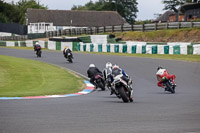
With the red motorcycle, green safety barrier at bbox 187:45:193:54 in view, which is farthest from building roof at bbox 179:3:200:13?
the red motorcycle

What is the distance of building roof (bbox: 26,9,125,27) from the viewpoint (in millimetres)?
104938

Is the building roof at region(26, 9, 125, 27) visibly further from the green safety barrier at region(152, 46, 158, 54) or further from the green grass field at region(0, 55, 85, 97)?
the green grass field at region(0, 55, 85, 97)

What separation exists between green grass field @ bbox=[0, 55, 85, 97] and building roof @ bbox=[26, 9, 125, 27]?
80836mm

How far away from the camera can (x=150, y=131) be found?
6.93 metres

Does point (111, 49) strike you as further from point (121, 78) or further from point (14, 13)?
point (14, 13)

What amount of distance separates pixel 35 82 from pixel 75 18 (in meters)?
87.8

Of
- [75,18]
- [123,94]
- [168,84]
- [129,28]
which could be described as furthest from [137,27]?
[75,18]

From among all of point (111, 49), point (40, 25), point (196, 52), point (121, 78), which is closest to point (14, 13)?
point (40, 25)

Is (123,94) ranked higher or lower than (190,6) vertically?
lower

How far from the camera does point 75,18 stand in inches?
4195

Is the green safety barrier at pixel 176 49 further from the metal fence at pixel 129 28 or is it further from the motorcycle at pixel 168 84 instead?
the motorcycle at pixel 168 84

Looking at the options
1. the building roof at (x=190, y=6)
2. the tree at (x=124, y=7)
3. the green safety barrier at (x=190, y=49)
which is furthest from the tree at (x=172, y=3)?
the green safety barrier at (x=190, y=49)

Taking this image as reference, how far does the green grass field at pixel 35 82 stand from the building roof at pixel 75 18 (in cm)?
8084

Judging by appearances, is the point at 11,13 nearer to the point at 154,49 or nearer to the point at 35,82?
the point at 154,49
